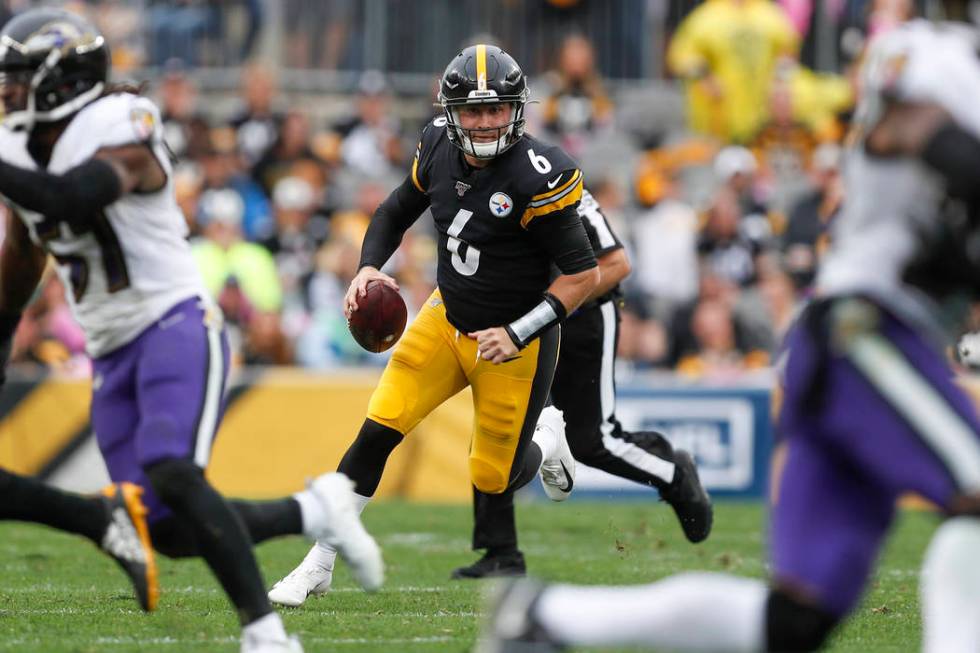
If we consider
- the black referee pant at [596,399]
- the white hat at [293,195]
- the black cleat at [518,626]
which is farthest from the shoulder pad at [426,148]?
the white hat at [293,195]

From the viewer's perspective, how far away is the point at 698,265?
12977 mm

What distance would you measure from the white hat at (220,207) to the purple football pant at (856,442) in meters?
9.29

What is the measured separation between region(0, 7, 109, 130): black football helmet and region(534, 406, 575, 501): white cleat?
283cm

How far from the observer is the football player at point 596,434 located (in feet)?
22.7

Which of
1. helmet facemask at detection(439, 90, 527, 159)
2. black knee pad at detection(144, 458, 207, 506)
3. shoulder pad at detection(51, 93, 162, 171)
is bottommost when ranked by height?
black knee pad at detection(144, 458, 207, 506)

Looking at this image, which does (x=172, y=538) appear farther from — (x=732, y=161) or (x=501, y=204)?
(x=732, y=161)

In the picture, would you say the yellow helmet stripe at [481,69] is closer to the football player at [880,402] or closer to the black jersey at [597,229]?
the black jersey at [597,229]

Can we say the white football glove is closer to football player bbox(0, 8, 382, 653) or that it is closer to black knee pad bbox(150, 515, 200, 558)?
football player bbox(0, 8, 382, 653)

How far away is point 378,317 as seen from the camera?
6.14 m

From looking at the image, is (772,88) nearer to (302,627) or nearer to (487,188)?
(487,188)

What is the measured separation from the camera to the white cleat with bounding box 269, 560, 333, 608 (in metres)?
5.90

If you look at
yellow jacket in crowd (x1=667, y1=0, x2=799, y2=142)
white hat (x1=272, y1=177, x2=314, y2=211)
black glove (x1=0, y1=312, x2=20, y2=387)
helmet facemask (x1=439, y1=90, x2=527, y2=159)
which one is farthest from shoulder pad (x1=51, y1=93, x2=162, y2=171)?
yellow jacket in crowd (x1=667, y1=0, x2=799, y2=142)

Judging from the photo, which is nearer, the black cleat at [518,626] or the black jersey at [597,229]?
the black cleat at [518,626]

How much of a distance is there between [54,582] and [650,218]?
7.53 m
